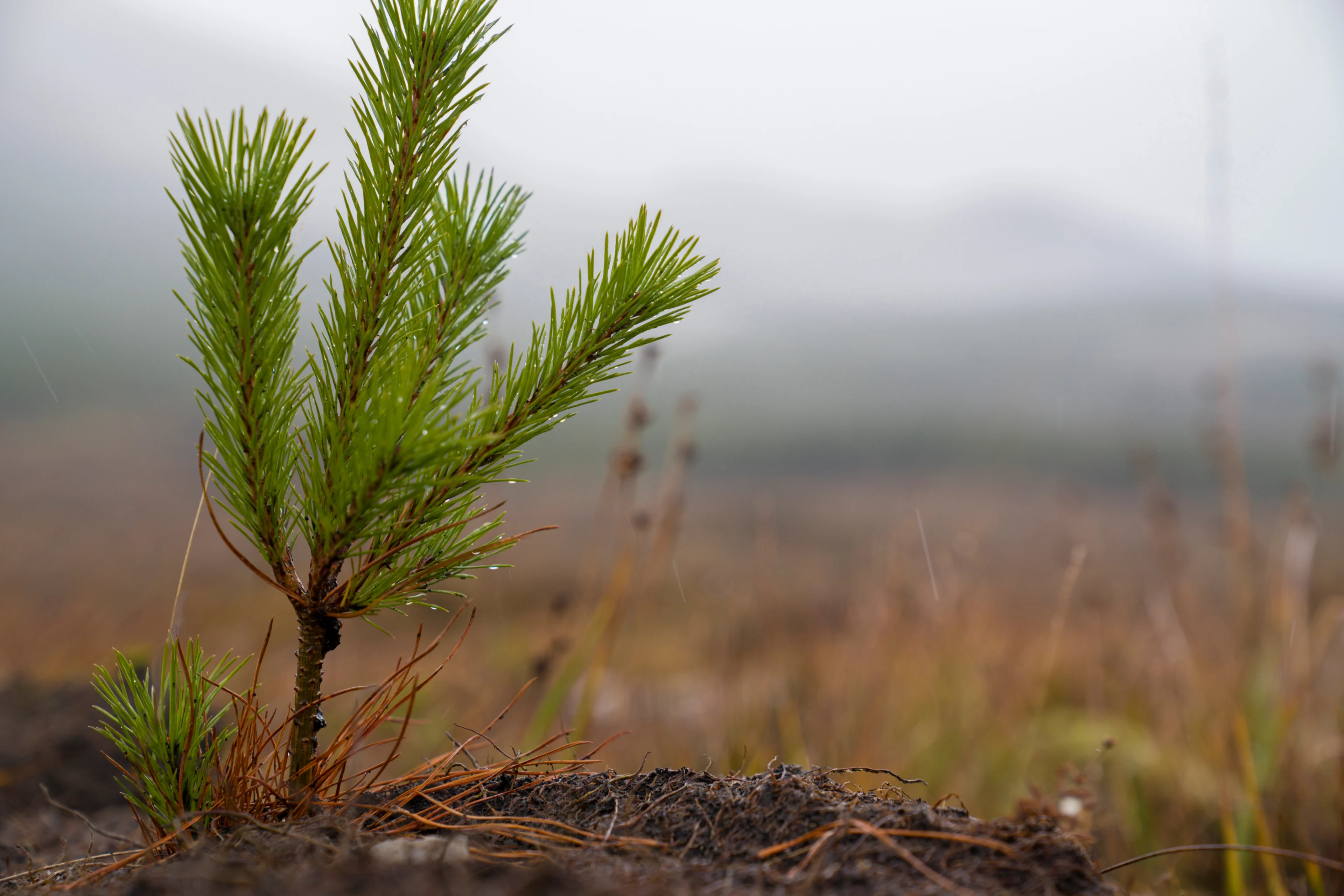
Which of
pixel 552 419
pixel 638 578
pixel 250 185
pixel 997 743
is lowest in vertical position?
pixel 997 743

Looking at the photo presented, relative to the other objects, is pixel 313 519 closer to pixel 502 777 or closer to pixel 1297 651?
pixel 502 777

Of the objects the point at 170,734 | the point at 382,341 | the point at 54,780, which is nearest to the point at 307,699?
the point at 170,734

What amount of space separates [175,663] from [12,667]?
3013 mm

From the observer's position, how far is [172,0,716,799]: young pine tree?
0.83 metres

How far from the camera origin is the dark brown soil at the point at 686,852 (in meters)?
0.62

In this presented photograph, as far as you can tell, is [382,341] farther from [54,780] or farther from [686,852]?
[54,780]

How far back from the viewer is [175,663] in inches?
36.2

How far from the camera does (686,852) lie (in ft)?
2.57

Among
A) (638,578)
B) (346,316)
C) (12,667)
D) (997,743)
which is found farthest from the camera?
(997,743)

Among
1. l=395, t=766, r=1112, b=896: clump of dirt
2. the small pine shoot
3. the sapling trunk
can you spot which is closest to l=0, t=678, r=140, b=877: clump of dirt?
the small pine shoot

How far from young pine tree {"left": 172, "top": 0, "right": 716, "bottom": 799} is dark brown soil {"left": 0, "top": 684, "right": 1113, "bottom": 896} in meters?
0.21

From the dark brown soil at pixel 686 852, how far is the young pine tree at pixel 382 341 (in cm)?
21

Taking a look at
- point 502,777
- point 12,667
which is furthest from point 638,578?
point 12,667

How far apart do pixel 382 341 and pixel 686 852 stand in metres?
0.66
